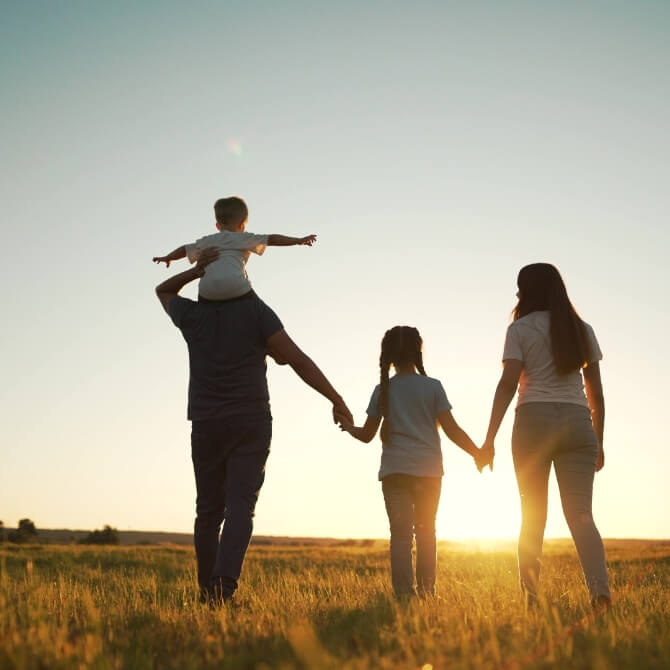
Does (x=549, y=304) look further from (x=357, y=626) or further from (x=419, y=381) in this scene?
(x=357, y=626)

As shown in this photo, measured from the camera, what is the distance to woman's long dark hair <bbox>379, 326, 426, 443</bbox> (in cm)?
697

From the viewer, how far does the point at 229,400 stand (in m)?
5.88

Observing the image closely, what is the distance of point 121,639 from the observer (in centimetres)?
381

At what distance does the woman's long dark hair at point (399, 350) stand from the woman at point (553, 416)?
951 millimetres

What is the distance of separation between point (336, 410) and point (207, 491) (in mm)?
1198

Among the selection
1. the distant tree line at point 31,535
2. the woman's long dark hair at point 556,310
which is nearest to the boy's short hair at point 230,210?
the woman's long dark hair at point 556,310

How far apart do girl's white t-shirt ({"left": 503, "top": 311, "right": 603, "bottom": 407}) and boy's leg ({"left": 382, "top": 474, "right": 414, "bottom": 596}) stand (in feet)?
4.04

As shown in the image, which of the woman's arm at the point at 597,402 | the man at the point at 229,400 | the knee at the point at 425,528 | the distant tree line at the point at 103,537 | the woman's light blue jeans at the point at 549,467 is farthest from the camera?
the distant tree line at the point at 103,537

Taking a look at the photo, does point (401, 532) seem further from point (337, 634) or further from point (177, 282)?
point (177, 282)

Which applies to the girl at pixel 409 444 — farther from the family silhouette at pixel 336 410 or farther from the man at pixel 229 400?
the man at pixel 229 400

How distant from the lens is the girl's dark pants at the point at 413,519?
21.0 ft

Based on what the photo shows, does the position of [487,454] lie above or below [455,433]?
below

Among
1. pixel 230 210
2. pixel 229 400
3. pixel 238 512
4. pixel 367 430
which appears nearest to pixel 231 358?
pixel 229 400

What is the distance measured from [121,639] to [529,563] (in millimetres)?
3336
